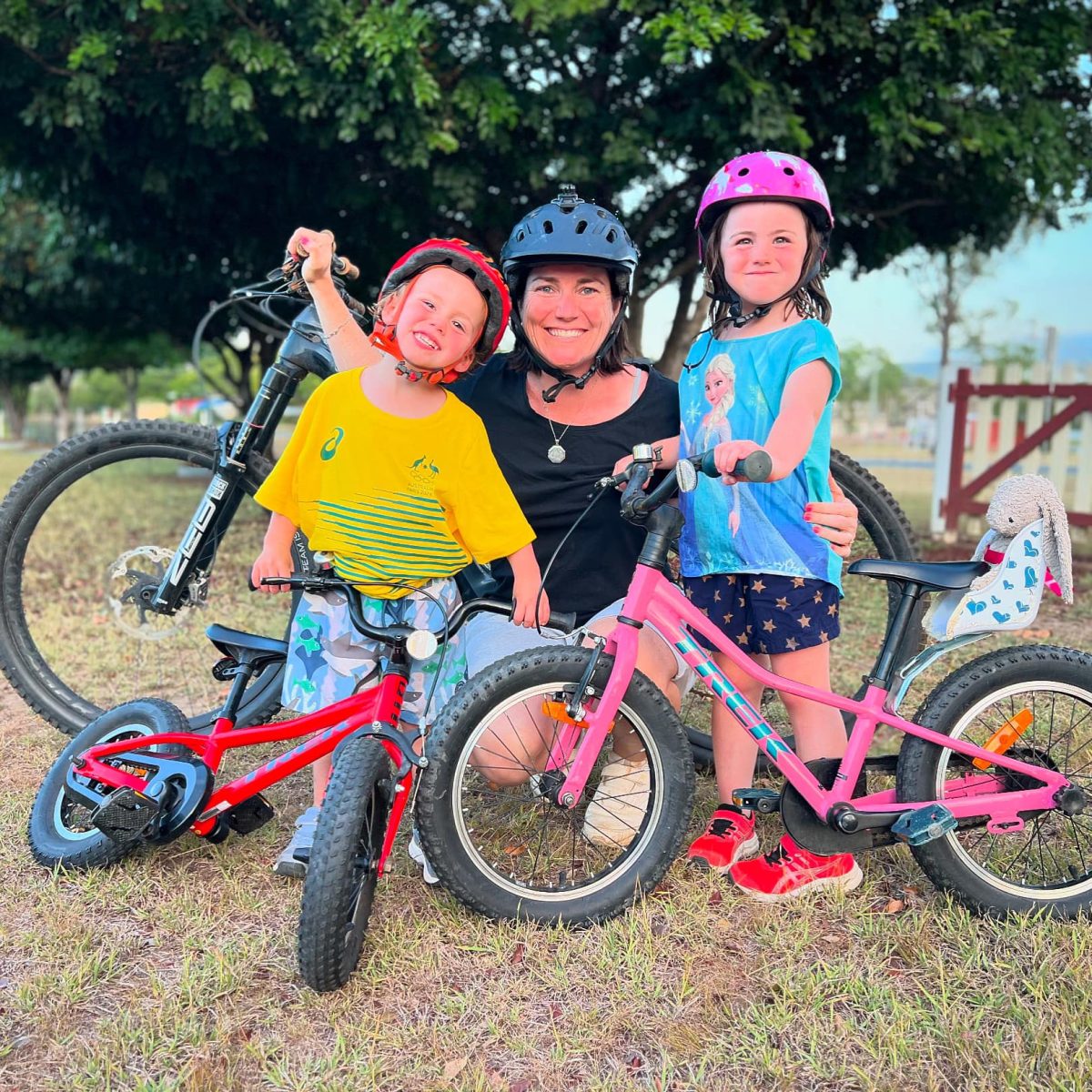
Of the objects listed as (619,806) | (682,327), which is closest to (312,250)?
(619,806)

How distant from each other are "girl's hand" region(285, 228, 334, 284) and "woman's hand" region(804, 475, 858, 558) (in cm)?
154

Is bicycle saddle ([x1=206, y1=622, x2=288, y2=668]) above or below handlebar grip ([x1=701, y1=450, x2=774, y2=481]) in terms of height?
below

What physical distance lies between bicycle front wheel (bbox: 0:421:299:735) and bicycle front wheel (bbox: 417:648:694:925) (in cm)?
102

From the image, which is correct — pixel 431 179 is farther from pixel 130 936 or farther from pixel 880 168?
pixel 130 936

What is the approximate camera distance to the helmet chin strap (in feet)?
9.54

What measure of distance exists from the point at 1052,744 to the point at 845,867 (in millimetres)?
648

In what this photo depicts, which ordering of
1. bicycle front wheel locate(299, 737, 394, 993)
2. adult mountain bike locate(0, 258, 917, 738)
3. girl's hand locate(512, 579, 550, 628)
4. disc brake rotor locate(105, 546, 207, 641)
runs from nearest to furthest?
bicycle front wheel locate(299, 737, 394, 993) → girl's hand locate(512, 579, 550, 628) → adult mountain bike locate(0, 258, 917, 738) → disc brake rotor locate(105, 546, 207, 641)

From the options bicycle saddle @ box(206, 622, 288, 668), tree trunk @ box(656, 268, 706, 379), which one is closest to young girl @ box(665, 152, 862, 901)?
bicycle saddle @ box(206, 622, 288, 668)

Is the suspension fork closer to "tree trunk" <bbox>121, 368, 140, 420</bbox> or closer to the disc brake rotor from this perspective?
the disc brake rotor

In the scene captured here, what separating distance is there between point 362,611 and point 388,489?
13.3 inches

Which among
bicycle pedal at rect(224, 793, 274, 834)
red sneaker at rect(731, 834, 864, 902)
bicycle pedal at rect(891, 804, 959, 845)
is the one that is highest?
bicycle pedal at rect(891, 804, 959, 845)

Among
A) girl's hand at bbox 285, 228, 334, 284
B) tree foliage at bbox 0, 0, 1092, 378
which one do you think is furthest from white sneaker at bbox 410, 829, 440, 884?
tree foliage at bbox 0, 0, 1092, 378

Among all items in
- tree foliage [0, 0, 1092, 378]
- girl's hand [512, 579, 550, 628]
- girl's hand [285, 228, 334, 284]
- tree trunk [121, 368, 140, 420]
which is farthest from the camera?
tree trunk [121, 368, 140, 420]

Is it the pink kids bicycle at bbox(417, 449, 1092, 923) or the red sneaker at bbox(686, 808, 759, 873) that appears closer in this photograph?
the pink kids bicycle at bbox(417, 449, 1092, 923)
